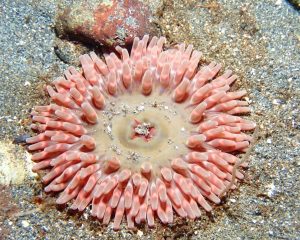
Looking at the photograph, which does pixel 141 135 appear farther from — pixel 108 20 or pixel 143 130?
pixel 108 20

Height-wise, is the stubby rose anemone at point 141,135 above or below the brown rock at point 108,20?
below

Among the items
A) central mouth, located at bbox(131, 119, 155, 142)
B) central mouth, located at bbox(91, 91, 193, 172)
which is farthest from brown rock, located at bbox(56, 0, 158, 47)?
central mouth, located at bbox(131, 119, 155, 142)

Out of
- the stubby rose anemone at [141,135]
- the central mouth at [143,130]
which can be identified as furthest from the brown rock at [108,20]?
the central mouth at [143,130]

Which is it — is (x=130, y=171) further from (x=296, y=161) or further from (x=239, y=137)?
(x=296, y=161)

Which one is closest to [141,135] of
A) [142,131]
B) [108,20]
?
[142,131]

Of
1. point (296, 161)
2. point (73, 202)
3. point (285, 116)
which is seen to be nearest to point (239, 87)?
point (285, 116)

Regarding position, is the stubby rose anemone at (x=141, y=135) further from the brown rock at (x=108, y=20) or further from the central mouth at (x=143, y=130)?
the brown rock at (x=108, y=20)

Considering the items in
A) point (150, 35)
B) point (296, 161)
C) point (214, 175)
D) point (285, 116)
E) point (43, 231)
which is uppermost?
point (150, 35)
